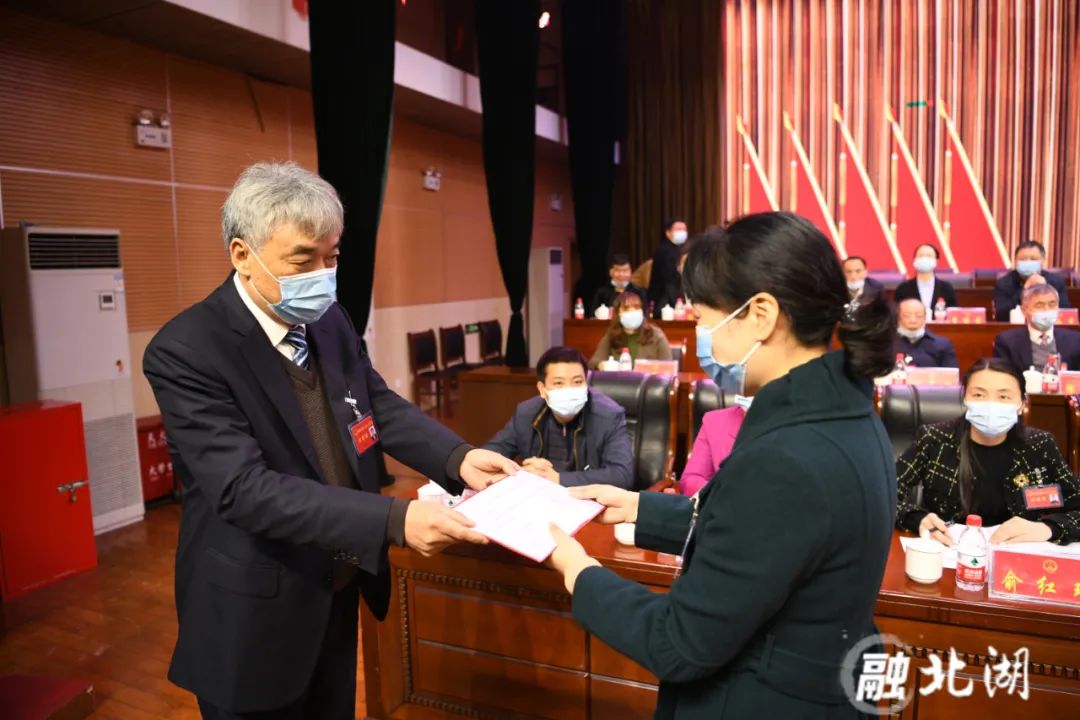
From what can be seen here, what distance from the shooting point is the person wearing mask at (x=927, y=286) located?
5.99 metres

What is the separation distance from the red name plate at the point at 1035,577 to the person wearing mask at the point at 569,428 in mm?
1354

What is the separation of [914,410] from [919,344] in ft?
6.49

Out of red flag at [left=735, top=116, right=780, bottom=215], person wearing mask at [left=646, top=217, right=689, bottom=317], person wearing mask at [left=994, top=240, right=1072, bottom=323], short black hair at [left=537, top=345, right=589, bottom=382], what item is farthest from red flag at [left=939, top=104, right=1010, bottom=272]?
short black hair at [left=537, top=345, right=589, bottom=382]

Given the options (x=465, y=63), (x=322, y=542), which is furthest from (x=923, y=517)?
(x=465, y=63)

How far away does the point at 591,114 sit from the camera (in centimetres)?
858

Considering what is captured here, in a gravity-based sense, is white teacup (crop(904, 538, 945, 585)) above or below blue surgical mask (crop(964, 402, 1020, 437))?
below

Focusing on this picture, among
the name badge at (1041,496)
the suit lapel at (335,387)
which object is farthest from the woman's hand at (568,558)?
the name badge at (1041,496)

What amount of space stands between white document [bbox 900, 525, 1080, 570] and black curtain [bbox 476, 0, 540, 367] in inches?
167

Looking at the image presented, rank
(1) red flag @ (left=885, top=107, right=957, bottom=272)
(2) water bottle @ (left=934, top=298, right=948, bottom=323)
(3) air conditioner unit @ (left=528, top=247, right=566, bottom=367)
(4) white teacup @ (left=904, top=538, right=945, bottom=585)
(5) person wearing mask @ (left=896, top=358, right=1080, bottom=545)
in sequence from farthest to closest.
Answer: (3) air conditioner unit @ (left=528, top=247, right=566, bottom=367), (1) red flag @ (left=885, top=107, right=957, bottom=272), (2) water bottle @ (left=934, top=298, right=948, bottom=323), (5) person wearing mask @ (left=896, top=358, right=1080, bottom=545), (4) white teacup @ (left=904, top=538, right=945, bottom=585)

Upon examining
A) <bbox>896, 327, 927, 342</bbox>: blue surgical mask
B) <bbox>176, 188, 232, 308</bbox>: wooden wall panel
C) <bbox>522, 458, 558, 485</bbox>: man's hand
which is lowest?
<bbox>522, 458, 558, 485</bbox>: man's hand

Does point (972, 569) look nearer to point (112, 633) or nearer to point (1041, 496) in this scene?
point (1041, 496)

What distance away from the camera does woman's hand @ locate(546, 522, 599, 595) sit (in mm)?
1069

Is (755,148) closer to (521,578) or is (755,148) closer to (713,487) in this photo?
(521,578)

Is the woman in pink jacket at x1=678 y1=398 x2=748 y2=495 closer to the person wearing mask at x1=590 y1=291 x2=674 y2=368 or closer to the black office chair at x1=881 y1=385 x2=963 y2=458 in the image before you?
the black office chair at x1=881 y1=385 x2=963 y2=458
